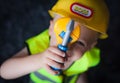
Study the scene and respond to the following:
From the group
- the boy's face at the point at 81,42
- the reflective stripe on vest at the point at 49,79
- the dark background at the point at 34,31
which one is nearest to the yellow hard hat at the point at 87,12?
the boy's face at the point at 81,42

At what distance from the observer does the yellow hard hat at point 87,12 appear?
31.0 inches

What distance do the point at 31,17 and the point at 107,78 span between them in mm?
349

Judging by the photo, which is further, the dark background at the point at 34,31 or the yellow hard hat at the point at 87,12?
the dark background at the point at 34,31

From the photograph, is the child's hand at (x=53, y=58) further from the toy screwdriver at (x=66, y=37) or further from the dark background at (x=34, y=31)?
the dark background at (x=34, y=31)

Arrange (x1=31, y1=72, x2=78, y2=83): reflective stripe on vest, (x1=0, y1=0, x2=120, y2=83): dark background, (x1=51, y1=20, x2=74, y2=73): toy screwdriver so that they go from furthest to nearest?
1. (x1=0, y1=0, x2=120, y2=83): dark background
2. (x1=31, y1=72, x2=78, y2=83): reflective stripe on vest
3. (x1=51, y1=20, x2=74, y2=73): toy screwdriver

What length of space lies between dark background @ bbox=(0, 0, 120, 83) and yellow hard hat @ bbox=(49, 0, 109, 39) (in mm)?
320

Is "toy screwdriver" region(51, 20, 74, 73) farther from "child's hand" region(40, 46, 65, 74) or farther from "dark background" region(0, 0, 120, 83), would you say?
"dark background" region(0, 0, 120, 83)

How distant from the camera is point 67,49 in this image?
30.3 inches

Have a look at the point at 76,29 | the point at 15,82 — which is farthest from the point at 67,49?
the point at 15,82

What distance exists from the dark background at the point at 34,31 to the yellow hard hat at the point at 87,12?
0.32m

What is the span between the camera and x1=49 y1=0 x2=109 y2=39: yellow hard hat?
79 centimetres

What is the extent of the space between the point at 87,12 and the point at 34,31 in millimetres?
430

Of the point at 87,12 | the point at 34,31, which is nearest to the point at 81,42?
the point at 87,12

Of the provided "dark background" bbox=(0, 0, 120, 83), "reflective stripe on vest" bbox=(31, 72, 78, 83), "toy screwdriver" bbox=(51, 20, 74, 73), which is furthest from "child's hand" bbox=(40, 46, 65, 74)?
"dark background" bbox=(0, 0, 120, 83)
